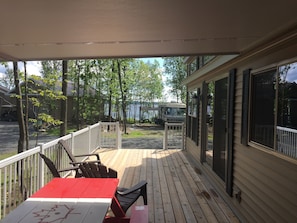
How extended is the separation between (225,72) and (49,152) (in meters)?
3.39

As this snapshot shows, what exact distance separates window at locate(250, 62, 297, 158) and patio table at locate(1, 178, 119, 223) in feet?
5.96

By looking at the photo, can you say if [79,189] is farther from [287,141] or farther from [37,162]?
[287,141]

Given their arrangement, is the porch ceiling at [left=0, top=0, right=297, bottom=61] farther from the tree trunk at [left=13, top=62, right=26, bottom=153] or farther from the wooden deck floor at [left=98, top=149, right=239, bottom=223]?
the tree trunk at [left=13, top=62, right=26, bottom=153]

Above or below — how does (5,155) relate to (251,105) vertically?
below

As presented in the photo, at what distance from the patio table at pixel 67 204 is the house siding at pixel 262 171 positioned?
171 cm

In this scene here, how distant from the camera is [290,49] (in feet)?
9.12

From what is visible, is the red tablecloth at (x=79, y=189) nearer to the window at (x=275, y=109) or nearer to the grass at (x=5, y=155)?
the window at (x=275, y=109)

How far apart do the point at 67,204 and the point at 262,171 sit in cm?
228

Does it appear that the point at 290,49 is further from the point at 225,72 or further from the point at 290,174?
the point at 225,72

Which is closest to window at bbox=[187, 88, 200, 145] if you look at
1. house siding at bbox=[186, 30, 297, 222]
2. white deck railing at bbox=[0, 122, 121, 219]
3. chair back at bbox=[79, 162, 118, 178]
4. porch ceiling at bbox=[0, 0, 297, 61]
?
white deck railing at bbox=[0, 122, 121, 219]

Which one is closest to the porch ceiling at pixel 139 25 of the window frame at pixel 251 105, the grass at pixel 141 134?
the window frame at pixel 251 105

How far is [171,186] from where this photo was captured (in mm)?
5297

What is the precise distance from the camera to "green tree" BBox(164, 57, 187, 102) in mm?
26359

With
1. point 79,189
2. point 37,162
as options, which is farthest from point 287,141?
point 37,162
